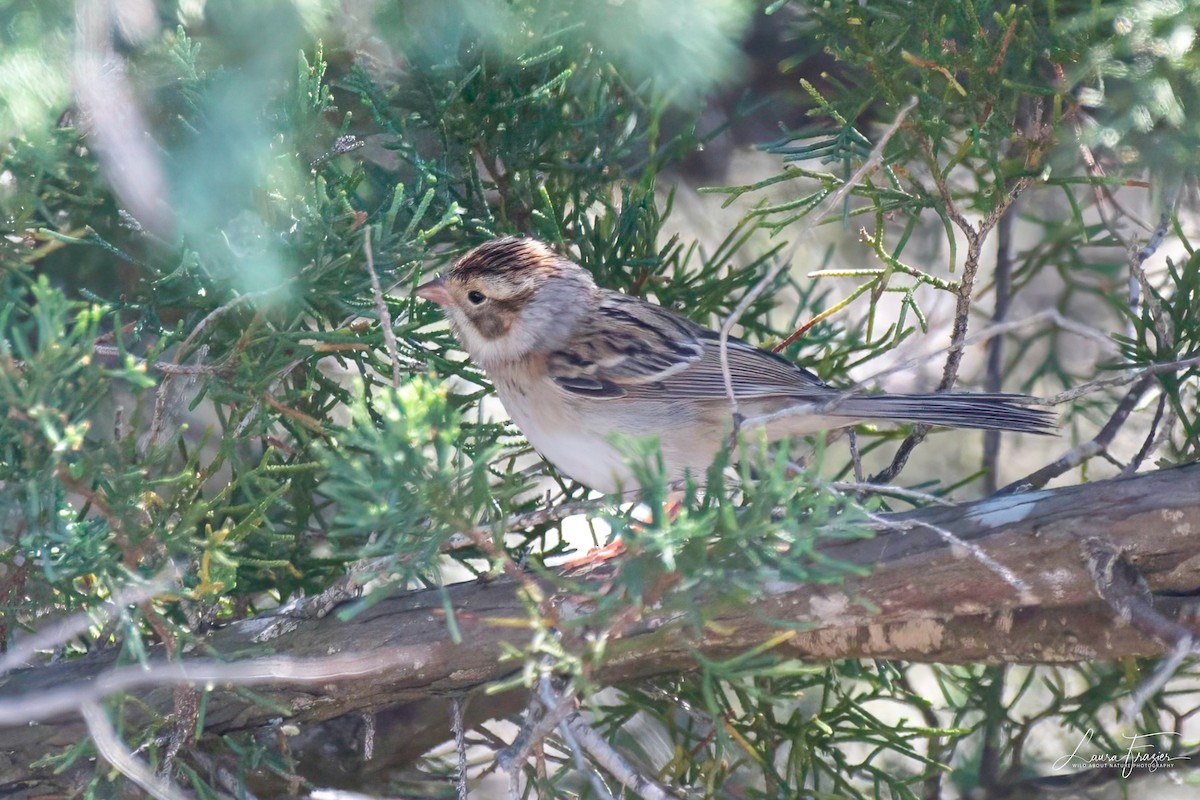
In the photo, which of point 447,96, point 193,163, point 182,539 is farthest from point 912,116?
point 182,539

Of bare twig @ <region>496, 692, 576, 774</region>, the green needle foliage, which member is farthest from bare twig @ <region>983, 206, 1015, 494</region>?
bare twig @ <region>496, 692, 576, 774</region>

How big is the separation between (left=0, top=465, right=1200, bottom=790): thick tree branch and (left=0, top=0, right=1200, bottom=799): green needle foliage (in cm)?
8

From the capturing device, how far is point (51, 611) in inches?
99.1

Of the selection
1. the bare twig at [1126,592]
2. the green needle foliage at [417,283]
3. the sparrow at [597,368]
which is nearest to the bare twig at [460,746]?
the green needle foliage at [417,283]

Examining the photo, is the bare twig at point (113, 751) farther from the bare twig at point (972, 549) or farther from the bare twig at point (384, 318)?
the bare twig at point (972, 549)

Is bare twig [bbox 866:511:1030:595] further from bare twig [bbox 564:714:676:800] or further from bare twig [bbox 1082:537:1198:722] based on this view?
bare twig [bbox 564:714:676:800]

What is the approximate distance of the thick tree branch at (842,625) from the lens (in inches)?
88.4

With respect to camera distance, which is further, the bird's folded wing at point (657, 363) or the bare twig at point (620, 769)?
the bird's folded wing at point (657, 363)

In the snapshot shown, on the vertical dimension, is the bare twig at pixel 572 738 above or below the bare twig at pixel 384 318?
below

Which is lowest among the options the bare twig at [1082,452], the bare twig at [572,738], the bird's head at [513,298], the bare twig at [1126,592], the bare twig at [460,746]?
the bare twig at [460,746]

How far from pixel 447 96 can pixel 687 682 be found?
61.0 inches

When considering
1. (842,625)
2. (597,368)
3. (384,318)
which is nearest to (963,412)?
(842,625)

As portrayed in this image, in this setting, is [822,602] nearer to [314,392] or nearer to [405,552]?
[405,552]

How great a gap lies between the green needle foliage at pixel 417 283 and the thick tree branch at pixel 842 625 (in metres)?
0.08
